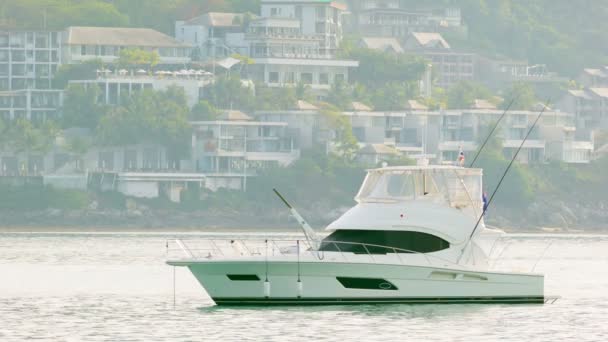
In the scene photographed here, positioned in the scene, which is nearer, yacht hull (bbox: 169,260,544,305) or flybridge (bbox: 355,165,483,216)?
yacht hull (bbox: 169,260,544,305)

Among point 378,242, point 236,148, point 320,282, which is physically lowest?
point 236,148

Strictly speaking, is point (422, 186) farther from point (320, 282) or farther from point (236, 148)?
point (236, 148)

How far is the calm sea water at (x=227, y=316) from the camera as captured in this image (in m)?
61.9

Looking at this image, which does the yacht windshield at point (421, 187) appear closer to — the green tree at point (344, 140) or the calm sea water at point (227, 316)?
the calm sea water at point (227, 316)

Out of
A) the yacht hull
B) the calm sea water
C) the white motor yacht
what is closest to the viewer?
the calm sea water

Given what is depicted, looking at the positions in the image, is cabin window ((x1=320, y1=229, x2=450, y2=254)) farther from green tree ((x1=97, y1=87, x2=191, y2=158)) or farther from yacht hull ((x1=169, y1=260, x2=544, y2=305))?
green tree ((x1=97, y1=87, x2=191, y2=158))

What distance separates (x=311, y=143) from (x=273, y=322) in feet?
445

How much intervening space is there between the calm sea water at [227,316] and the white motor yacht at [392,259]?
0.45m

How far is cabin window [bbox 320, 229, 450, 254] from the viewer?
2667 inches

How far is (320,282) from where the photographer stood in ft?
219

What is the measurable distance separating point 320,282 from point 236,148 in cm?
12960

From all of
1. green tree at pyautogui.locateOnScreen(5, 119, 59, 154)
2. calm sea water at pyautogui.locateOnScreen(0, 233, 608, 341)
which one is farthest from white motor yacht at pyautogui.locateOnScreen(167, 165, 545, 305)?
green tree at pyautogui.locateOnScreen(5, 119, 59, 154)

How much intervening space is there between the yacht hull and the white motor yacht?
3 cm

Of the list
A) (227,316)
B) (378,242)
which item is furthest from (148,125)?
(227,316)
